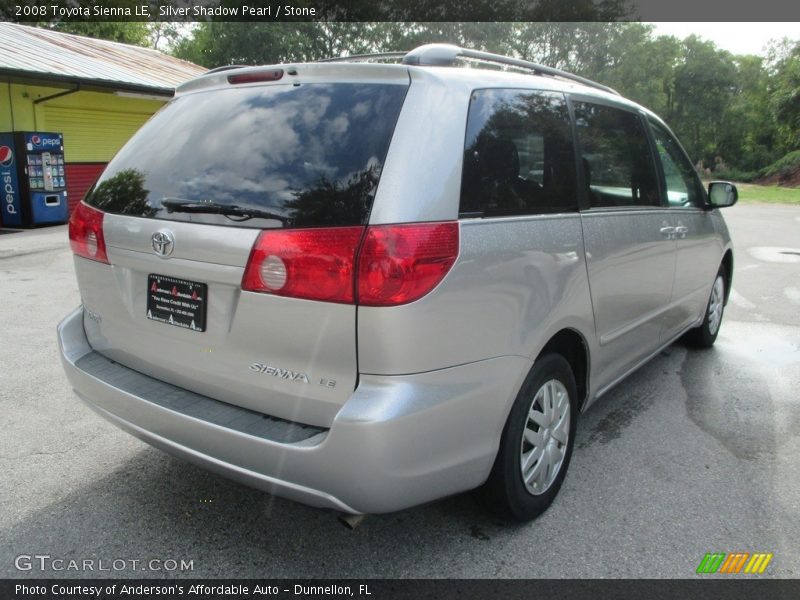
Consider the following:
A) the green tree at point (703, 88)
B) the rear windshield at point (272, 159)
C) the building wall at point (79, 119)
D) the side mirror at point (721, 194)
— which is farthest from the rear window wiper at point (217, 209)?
the green tree at point (703, 88)

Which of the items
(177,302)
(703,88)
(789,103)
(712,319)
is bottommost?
(712,319)

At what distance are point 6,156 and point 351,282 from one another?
1350 centimetres

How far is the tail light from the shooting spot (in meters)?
1.98

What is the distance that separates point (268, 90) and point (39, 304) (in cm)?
521

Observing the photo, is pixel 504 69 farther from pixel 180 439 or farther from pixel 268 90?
pixel 180 439

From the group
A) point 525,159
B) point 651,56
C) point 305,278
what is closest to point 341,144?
point 305,278

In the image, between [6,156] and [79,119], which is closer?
[6,156]

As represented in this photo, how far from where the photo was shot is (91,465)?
3.14m

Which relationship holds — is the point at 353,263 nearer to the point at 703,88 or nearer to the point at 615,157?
the point at 615,157


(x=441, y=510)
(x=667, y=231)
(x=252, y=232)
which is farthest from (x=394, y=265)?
(x=667, y=231)

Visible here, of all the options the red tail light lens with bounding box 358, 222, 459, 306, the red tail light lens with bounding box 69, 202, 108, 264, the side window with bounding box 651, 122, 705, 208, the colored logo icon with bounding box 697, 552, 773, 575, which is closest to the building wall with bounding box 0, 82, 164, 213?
the red tail light lens with bounding box 69, 202, 108, 264

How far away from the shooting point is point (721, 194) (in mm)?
4559

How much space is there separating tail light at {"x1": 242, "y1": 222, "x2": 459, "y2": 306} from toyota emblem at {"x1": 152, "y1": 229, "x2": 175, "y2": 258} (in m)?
0.36

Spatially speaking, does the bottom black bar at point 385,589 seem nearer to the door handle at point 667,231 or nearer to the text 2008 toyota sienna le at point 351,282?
the text 2008 toyota sienna le at point 351,282
